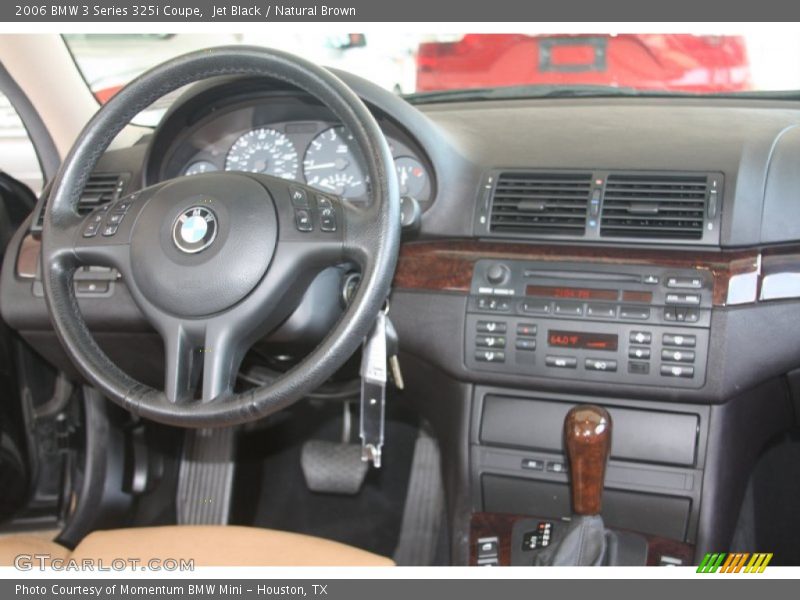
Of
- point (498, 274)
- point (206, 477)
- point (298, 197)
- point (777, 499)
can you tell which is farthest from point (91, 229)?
point (777, 499)

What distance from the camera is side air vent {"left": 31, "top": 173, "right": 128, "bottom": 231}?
1823mm

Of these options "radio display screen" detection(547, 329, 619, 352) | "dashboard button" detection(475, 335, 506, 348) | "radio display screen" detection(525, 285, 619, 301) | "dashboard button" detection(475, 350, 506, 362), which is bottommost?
"dashboard button" detection(475, 350, 506, 362)

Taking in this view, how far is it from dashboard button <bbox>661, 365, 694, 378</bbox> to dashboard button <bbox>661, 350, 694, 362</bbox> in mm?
13

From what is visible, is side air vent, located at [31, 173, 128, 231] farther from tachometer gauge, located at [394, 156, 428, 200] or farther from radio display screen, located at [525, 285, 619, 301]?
radio display screen, located at [525, 285, 619, 301]

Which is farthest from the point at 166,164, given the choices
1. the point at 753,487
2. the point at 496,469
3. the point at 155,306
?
the point at 753,487

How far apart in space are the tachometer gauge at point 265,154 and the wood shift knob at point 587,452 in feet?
2.49

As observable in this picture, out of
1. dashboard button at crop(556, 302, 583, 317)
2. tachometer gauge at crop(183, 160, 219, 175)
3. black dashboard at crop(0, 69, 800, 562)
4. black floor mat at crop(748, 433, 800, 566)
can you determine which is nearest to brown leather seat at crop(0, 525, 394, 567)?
black dashboard at crop(0, 69, 800, 562)

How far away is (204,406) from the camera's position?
3.92 feet

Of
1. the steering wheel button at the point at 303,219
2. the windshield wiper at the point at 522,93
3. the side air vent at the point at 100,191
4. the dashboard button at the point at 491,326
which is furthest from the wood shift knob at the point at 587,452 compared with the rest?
the side air vent at the point at 100,191

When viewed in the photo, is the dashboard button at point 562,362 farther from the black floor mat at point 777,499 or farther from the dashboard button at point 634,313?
the black floor mat at point 777,499

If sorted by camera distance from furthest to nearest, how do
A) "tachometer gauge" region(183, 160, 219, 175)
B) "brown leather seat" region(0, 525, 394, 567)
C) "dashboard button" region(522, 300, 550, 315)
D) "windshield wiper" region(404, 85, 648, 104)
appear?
"windshield wiper" region(404, 85, 648, 104)
"tachometer gauge" region(183, 160, 219, 175)
"dashboard button" region(522, 300, 550, 315)
"brown leather seat" region(0, 525, 394, 567)

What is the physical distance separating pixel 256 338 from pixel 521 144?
70 centimetres

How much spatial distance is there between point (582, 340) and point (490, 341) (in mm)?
174

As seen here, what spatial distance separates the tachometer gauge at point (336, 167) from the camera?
1.72 meters
